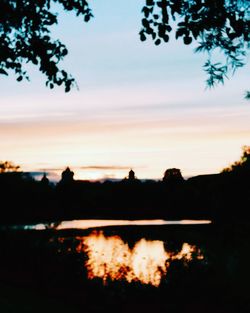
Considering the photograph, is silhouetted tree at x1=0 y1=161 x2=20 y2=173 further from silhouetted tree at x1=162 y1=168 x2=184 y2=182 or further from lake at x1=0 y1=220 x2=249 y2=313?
silhouetted tree at x1=162 y1=168 x2=184 y2=182

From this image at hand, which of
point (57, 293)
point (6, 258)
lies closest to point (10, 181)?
point (6, 258)

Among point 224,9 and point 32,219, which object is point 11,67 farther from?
point 32,219

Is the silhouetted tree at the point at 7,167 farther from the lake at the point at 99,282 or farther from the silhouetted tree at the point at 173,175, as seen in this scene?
the silhouetted tree at the point at 173,175

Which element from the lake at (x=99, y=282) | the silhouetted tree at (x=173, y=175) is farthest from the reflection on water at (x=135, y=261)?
the silhouetted tree at (x=173, y=175)

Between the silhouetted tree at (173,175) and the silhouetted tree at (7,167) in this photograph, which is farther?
the silhouetted tree at (173,175)

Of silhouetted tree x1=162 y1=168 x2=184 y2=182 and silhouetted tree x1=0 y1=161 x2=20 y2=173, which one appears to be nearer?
silhouetted tree x1=0 y1=161 x2=20 y2=173

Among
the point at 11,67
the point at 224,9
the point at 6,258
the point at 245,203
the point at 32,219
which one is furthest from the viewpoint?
the point at 32,219

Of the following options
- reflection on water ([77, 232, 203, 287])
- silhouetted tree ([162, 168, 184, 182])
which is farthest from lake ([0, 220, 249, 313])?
silhouetted tree ([162, 168, 184, 182])

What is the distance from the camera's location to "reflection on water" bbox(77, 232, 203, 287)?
1790 centimetres

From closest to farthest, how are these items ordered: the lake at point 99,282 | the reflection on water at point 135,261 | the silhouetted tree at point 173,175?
the lake at point 99,282
the reflection on water at point 135,261
the silhouetted tree at point 173,175

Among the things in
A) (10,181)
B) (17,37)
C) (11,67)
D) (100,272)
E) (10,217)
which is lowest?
(100,272)

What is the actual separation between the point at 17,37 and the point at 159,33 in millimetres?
4051

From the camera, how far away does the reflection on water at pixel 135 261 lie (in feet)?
58.7

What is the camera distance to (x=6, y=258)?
18562 mm
